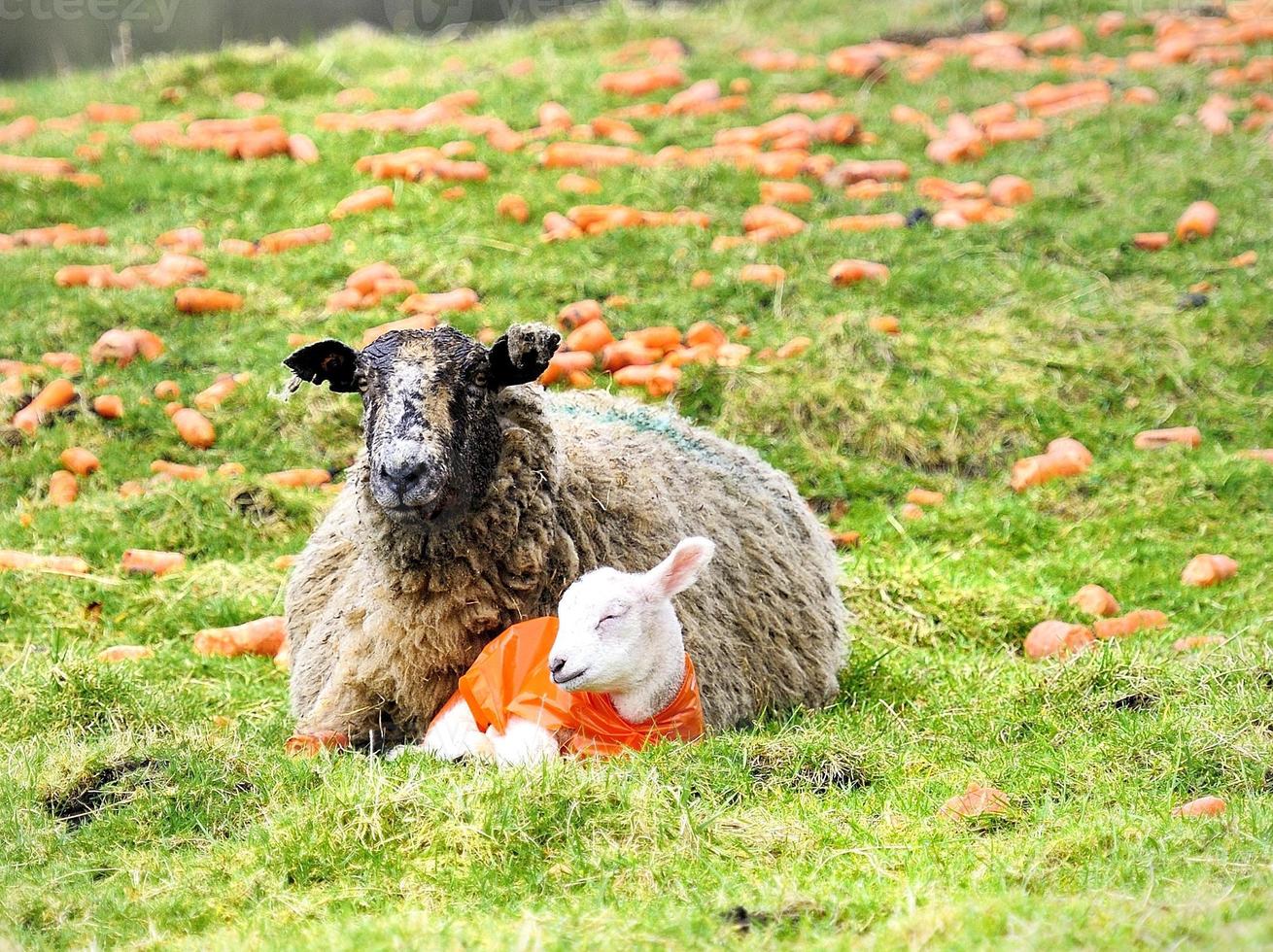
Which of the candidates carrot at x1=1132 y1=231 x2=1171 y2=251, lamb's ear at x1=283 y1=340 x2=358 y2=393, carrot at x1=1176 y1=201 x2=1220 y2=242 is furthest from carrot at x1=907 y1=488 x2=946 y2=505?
lamb's ear at x1=283 y1=340 x2=358 y2=393

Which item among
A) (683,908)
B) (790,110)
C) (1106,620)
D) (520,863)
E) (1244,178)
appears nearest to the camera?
(683,908)

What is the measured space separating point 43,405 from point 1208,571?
21.5ft

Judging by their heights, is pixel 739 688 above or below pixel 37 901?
below

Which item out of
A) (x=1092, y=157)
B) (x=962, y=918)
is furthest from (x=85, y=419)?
(x=1092, y=157)

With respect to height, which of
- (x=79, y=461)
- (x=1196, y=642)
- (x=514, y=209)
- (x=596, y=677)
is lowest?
(x=1196, y=642)

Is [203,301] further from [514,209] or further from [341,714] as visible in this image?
[341,714]

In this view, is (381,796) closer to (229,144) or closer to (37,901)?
(37,901)

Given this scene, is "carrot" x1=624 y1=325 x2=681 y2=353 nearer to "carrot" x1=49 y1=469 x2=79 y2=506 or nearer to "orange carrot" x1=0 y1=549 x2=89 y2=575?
"carrot" x1=49 y1=469 x2=79 y2=506

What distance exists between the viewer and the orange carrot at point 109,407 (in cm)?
969

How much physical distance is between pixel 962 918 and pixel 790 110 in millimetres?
10892

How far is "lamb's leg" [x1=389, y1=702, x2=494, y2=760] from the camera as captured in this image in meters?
5.66

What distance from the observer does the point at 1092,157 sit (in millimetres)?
13141

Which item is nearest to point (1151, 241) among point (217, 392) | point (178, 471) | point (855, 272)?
point (855, 272)

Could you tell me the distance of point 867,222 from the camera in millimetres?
11945
